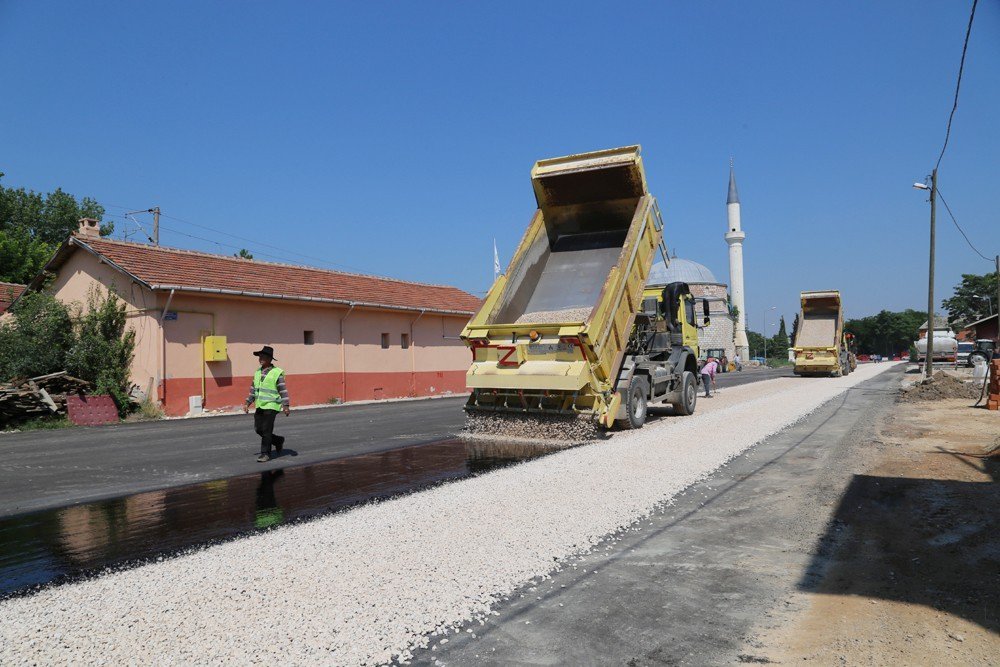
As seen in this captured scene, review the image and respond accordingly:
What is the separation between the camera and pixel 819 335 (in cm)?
2741

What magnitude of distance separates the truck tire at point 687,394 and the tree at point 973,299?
6391 centimetres

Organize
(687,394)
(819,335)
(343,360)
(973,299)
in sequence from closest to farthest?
1. (687,394)
2. (343,360)
3. (819,335)
4. (973,299)

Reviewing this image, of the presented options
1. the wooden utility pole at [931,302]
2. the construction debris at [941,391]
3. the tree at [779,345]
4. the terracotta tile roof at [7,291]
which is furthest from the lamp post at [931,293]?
the tree at [779,345]

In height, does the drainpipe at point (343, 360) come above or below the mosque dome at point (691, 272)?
below

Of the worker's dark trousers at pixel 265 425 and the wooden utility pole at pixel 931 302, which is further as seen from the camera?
the wooden utility pole at pixel 931 302

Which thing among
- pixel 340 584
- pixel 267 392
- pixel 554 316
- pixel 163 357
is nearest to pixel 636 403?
pixel 554 316

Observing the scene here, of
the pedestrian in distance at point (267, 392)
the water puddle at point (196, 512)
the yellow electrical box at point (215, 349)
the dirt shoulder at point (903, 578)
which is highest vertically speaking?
the yellow electrical box at point (215, 349)

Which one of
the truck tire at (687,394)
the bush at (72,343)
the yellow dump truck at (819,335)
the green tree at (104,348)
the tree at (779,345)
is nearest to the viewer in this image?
the truck tire at (687,394)

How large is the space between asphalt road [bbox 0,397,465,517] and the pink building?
2.01 meters

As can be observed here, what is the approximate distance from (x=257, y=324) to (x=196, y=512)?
1343 centimetres

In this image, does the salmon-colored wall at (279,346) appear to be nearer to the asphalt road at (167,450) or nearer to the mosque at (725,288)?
the asphalt road at (167,450)

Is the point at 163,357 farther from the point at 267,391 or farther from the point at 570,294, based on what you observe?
the point at 570,294

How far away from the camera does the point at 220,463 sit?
8.30m

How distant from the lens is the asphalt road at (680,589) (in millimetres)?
2928
